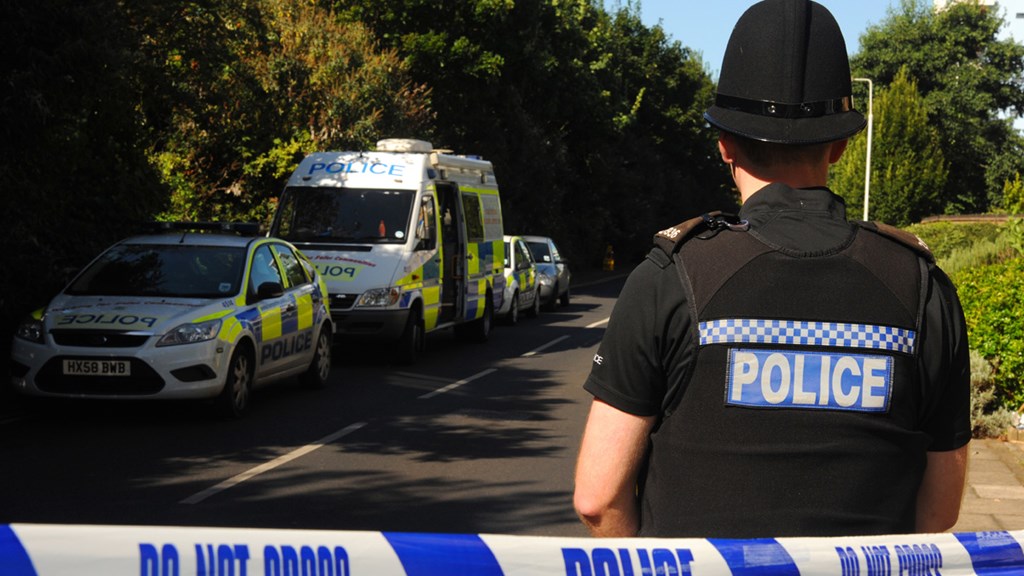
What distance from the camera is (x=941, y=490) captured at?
97.1 inches

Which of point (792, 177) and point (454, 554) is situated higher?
point (792, 177)

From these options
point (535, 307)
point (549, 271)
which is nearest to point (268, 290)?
point (535, 307)

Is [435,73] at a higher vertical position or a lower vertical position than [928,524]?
higher

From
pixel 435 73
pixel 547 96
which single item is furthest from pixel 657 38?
pixel 435 73

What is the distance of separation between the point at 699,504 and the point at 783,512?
0.14m

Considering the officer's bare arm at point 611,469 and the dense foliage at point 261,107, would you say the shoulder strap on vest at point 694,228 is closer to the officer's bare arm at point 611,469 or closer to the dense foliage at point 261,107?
the officer's bare arm at point 611,469

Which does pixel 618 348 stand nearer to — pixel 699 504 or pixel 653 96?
pixel 699 504

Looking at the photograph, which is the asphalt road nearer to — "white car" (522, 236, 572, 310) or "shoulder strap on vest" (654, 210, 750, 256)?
"shoulder strap on vest" (654, 210, 750, 256)

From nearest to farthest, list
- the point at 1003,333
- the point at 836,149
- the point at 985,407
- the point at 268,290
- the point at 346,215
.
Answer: the point at 836,149, the point at 1003,333, the point at 985,407, the point at 268,290, the point at 346,215

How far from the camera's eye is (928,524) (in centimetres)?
249

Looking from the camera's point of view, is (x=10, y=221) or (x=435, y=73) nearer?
(x=10, y=221)

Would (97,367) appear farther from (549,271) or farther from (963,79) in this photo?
(963,79)

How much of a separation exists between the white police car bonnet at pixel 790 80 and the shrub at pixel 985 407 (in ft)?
31.8

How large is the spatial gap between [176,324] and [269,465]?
93.2 inches
